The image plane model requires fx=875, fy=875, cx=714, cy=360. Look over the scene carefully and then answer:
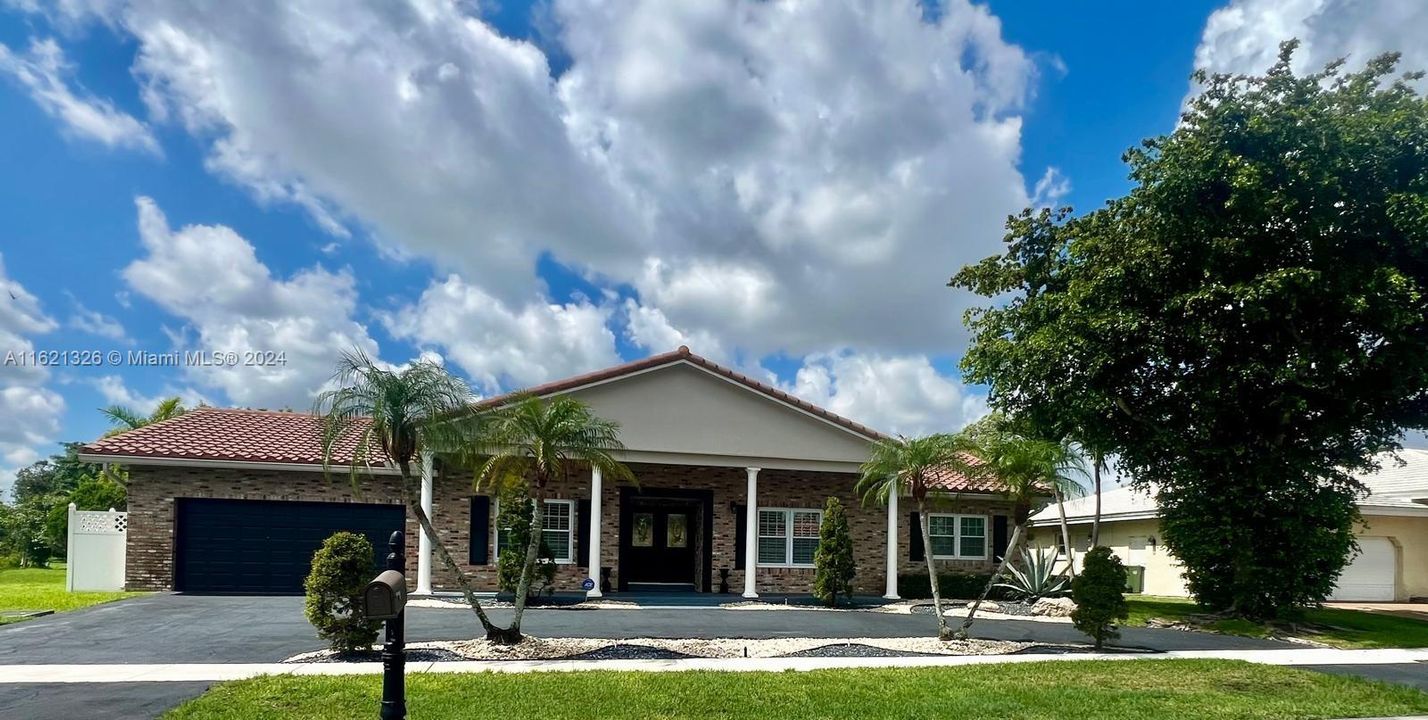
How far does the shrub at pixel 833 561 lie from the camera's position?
738 inches

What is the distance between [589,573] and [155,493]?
9135 millimetres

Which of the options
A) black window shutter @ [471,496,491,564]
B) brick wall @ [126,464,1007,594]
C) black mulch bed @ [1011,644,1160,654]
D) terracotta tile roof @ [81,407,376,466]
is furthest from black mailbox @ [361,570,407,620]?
black window shutter @ [471,496,491,564]

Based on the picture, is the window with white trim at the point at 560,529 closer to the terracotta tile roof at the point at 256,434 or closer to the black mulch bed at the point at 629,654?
the terracotta tile roof at the point at 256,434

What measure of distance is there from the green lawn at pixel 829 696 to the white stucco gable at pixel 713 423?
9410 millimetres

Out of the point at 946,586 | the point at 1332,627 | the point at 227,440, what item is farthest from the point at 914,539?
the point at 227,440

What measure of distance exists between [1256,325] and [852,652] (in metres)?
10.7

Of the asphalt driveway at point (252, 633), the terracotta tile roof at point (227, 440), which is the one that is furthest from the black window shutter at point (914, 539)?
the terracotta tile roof at point (227, 440)

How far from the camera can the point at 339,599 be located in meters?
10.7

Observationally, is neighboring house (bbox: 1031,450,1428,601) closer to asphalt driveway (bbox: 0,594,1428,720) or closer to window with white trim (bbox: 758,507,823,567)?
window with white trim (bbox: 758,507,823,567)

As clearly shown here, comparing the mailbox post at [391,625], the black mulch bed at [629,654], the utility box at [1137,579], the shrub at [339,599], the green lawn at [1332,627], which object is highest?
the mailbox post at [391,625]

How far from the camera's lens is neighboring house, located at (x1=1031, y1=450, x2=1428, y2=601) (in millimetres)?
24859

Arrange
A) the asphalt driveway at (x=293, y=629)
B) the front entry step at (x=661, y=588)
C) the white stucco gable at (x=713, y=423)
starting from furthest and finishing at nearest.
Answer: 1. the front entry step at (x=661, y=588)
2. the white stucco gable at (x=713, y=423)
3. the asphalt driveway at (x=293, y=629)

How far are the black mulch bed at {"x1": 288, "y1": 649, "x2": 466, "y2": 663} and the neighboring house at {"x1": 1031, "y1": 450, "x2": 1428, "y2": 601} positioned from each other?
19.1 meters

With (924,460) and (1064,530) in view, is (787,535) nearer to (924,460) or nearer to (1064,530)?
(1064,530)
